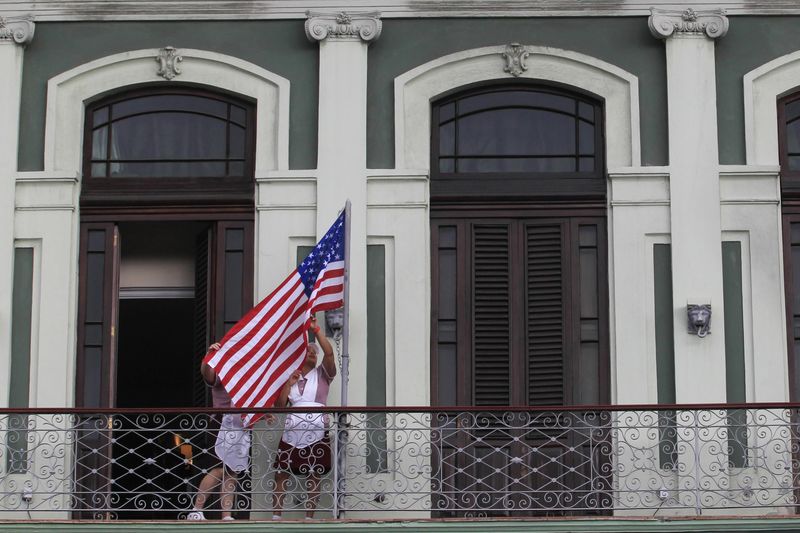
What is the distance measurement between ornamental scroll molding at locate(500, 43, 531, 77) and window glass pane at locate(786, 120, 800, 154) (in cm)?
253

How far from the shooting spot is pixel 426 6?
1809 centimetres

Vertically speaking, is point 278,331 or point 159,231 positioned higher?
point 159,231

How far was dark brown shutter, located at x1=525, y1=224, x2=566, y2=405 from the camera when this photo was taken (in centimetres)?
1744

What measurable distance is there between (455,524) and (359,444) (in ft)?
4.98

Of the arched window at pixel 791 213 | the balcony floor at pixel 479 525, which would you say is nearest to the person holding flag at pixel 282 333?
the balcony floor at pixel 479 525

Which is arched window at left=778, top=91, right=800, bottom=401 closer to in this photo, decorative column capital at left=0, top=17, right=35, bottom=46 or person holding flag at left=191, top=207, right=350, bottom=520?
person holding flag at left=191, top=207, right=350, bottom=520

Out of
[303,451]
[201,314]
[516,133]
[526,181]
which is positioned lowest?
[303,451]

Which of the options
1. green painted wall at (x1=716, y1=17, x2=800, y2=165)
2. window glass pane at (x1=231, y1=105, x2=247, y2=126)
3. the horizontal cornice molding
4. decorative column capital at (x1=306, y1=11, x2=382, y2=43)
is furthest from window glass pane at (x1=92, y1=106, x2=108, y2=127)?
green painted wall at (x1=716, y1=17, x2=800, y2=165)

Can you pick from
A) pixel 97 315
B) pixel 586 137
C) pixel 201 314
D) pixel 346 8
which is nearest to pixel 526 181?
pixel 586 137

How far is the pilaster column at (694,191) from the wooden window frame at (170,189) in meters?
3.91

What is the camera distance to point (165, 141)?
59.8ft

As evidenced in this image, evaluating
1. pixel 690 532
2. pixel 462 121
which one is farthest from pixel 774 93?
pixel 690 532

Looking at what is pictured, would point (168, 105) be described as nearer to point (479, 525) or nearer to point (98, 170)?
point (98, 170)

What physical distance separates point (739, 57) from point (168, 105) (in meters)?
5.39
